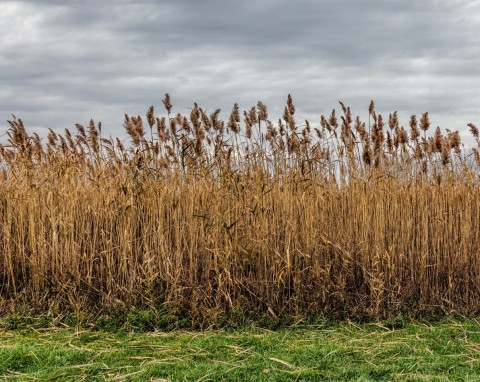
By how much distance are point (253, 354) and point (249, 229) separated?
1.22m

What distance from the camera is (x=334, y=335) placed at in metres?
4.42

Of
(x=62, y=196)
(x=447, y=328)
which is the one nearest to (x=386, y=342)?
(x=447, y=328)

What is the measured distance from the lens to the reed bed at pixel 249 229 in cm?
480

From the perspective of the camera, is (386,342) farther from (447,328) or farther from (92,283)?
(92,283)

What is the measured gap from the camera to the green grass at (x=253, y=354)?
11.6 ft

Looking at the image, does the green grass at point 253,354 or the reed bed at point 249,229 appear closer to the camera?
the green grass at point 253,354

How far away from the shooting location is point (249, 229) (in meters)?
4.84

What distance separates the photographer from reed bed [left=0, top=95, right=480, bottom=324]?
15.8 ft

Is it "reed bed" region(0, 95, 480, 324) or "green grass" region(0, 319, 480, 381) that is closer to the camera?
"green grass" region(0, 319, 480, 381)

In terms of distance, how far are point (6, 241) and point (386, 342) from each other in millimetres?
3374

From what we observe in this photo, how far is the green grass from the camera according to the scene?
353cm

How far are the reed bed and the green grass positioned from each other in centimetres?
32

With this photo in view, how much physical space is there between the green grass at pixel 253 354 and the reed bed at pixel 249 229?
0.32m

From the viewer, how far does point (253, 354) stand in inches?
152
